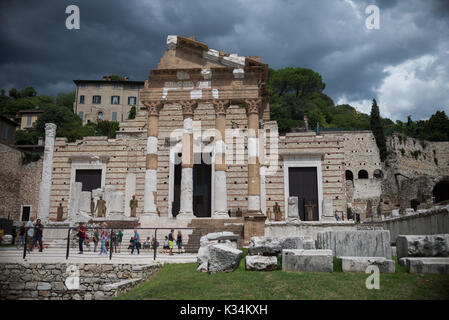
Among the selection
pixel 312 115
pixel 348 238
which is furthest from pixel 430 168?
pixel 348 238

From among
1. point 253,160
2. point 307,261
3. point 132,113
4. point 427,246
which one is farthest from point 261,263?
point 132,113

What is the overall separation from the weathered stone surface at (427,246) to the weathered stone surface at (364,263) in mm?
752

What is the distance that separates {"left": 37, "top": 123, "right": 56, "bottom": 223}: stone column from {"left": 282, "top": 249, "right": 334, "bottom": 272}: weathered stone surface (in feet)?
69.0

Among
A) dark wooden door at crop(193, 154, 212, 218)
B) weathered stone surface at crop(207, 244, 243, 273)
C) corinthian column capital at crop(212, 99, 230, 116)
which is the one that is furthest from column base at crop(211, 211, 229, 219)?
weathered stone surface at crop(207, 244, 243, 273)

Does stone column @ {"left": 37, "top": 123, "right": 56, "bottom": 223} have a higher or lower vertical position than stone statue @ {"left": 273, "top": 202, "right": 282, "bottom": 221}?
higher

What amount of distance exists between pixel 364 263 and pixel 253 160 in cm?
1281

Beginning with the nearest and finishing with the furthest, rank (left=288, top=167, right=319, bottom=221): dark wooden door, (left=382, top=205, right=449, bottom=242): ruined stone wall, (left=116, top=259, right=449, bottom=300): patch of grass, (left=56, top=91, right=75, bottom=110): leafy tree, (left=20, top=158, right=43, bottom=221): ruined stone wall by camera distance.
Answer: (left=116, top=259, right=449, bottom=300): patch of grass, (left=382, top=205, right=449, bottom=242): ruined stone wall, (left=288, top=167, right=319, bottom=221): dark wooden door, (left=20, top=158, right=43, bottom=221): ruined stone wall, (left=56, top=91, right=75, bottom=110): leafy tree

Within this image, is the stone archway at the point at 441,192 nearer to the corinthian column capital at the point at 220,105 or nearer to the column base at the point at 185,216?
the corinthian column capital at the point at 220,105

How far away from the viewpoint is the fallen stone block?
7.99 m

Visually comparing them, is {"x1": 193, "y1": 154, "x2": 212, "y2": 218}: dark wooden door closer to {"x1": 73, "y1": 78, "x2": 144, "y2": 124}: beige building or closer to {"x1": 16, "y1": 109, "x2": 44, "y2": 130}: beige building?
{"x1": 73, "y1": 78, "x2": 144, "y2": 124}: beige building

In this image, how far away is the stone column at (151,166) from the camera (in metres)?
21.6

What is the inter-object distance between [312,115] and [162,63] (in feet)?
134

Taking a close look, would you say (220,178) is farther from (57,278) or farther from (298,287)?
(298,287)

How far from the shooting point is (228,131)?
2717cm
